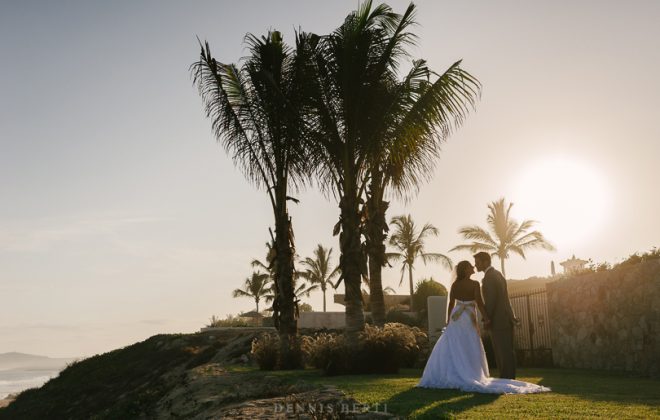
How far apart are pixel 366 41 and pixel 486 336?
901cm

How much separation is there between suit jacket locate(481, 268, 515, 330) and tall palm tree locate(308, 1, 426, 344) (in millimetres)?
4437

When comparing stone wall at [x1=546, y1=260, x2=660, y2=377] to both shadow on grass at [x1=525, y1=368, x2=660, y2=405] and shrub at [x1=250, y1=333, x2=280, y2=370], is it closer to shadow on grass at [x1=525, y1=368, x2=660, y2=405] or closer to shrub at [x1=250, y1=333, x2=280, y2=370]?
shadow on grass at [x1=525, y1=368, x2=660, y2=405]

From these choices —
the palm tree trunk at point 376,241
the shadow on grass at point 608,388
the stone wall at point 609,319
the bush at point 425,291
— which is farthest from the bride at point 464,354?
the bush at point 425,291

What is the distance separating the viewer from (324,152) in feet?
51.2

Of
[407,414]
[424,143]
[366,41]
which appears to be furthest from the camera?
[424,143]

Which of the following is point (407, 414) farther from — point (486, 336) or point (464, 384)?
point (486, 336)

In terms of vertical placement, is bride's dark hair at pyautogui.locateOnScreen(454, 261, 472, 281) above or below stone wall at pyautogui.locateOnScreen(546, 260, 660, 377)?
above

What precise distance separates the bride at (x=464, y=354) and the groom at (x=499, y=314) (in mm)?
166

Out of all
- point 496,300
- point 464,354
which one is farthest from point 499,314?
point 464,354

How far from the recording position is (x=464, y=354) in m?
9.47

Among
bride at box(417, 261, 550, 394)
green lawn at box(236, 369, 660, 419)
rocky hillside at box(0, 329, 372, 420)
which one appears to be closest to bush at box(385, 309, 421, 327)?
rocky hillside at box(0, 329, 372, 420)

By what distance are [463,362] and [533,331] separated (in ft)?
33.3

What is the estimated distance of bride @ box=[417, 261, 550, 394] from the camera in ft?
29.6

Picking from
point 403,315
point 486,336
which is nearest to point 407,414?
point 486,336
